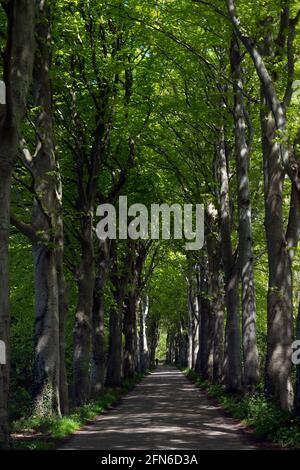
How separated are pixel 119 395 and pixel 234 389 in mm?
6251

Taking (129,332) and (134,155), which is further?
(129,332)

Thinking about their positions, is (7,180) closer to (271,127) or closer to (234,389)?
(271,127)

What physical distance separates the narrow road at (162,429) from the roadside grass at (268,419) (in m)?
0.34

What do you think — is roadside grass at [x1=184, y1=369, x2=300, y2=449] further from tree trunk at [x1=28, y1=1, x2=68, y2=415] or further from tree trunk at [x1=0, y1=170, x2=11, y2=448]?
tree trunk at [x1=0, y1=170, x2=11, y2=448]

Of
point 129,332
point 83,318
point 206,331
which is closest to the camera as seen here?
point 83,318

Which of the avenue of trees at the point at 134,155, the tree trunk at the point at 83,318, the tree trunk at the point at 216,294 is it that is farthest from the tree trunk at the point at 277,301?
the tree trunk at the point at 216,294

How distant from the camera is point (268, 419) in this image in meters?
12.7

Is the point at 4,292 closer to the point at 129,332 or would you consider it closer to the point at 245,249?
the point at 245,249

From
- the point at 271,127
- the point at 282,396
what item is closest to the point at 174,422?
the point at 282,396

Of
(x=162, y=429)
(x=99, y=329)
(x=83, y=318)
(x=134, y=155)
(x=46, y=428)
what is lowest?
(x=162, y=429)

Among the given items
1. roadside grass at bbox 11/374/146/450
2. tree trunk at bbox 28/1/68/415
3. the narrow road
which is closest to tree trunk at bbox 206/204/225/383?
the narrow road
